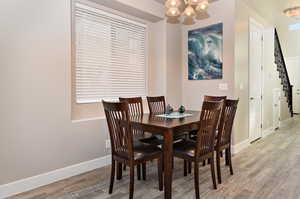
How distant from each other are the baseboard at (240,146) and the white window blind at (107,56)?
201 centimetres

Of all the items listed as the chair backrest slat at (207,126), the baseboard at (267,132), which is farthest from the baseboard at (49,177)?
the baseboard at (267,132)

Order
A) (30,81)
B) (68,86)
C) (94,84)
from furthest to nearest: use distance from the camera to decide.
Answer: (94,84) < (68,86) < (30,81)

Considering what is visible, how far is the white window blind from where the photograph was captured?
10.2 ft

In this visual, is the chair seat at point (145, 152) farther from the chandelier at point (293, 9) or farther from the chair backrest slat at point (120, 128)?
the chandelier at point (293, 9)

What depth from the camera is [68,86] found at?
269 cm

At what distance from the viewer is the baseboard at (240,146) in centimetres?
364

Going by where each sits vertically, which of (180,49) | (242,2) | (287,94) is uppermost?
(242,2)

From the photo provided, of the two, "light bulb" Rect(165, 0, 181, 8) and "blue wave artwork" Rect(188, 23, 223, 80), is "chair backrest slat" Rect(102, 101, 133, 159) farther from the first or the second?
"blue wave artwork" Rect(188, 23, 223, 80)

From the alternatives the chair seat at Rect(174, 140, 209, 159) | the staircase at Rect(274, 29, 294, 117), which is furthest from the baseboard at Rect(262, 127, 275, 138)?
the chair seat at Rect(174, 140, 209, 159)

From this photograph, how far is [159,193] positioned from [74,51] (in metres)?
2.25

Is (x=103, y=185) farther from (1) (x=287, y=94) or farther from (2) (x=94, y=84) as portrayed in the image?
(1) (x=287, y=94)

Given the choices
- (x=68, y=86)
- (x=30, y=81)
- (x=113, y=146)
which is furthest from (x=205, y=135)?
(x=30, y=81)

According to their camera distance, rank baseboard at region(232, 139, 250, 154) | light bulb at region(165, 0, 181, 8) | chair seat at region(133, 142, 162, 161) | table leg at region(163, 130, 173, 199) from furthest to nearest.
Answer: baseboard at region(232, 139, 250, 154) < light bulb at region(165, 0, 181, 8) < chair seat at region(133, 142, 162, 161) < table leg at region(163, 130, 173, 199)

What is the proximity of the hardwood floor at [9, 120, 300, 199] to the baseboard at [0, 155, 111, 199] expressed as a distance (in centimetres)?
7
